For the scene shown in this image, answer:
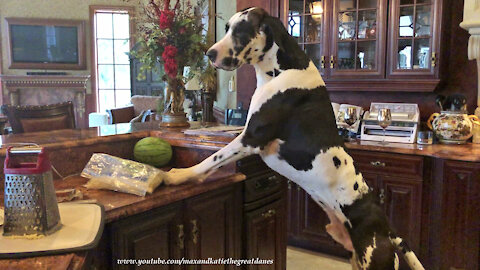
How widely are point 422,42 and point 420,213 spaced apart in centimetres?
123

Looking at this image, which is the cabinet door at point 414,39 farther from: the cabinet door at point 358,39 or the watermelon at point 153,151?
the watermelon at point 153,151

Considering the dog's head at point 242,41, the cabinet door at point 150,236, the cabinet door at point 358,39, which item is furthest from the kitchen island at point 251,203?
the cabinet door at point 358,39

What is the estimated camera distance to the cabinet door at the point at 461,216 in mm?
2529

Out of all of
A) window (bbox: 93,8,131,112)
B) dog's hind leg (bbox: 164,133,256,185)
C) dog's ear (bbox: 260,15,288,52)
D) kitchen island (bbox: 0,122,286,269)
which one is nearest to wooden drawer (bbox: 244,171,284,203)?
kitchen island (bbox: 0,122,286,269)

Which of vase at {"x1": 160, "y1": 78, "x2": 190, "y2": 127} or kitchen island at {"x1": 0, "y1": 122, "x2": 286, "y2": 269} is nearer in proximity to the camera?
kitchen island at {"x1": 0, "y1": 122, "x2": 286, "y2": 269}

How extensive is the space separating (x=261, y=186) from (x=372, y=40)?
1.79m

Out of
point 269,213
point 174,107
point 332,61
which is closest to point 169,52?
point 174,107

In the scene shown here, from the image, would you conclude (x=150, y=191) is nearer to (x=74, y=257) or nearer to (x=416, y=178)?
(x=74, y=257)

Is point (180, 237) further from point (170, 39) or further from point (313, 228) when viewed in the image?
point (313, 228)

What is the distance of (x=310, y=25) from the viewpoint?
3426 mm

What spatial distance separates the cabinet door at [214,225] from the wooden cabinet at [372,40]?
5.93ft

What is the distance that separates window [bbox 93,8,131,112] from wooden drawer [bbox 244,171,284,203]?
23.2 ft

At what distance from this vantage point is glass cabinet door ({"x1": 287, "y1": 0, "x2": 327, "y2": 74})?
3.35 metres

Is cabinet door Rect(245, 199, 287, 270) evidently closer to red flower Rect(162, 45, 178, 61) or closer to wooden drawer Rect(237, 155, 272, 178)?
wooden drawer Rect(237, 155, 272, 178)
